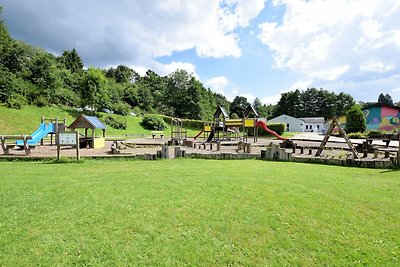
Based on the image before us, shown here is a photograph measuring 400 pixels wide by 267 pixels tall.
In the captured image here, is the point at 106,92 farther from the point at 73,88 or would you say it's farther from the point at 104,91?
the point at 73,88

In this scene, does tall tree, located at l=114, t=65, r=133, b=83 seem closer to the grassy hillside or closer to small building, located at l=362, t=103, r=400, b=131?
the grassy hillside

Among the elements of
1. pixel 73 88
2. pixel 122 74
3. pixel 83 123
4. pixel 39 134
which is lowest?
pixel 39 134

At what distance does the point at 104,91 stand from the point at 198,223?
1563 inches

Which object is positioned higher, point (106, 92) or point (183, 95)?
point (183, 95)

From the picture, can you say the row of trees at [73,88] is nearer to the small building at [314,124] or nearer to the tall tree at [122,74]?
the tall tree at [122,74]

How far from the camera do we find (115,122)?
3656 centimetres

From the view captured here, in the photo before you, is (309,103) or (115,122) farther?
(309,103)

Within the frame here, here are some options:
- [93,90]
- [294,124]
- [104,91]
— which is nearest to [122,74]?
[104,91]

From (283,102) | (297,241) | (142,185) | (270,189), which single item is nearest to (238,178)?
(270,189)

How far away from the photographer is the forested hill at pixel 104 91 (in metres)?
35.8

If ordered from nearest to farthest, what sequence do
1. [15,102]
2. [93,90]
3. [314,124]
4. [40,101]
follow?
[15,102] < [40,101] < [93,90] < [314,124]

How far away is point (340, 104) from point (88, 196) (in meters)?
90.2

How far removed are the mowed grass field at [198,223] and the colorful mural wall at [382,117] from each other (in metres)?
41.1

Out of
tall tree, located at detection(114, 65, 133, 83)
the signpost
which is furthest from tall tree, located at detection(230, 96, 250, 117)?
the signpost
